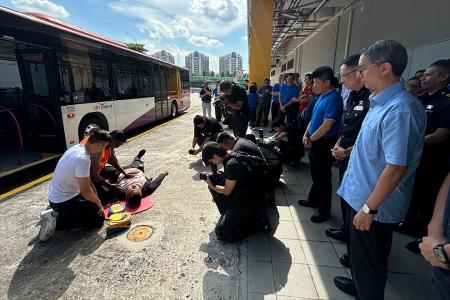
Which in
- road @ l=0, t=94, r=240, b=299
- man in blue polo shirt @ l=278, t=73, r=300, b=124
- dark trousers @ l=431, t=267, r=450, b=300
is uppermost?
man in blue polo shirt @ l=278, t=73, r=300, b=124

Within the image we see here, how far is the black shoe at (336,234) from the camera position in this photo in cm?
288

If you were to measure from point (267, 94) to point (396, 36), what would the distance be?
14.3 feet

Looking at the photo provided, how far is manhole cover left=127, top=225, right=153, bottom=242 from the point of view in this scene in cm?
297

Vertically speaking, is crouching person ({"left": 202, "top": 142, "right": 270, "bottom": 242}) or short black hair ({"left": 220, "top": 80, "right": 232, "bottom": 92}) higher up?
short black hair ({"left": 220, "top": 80, "right": 232, "bottom": 92})

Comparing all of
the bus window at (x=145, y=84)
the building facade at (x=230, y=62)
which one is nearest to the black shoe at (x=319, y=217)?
the bus window at (x=145, y=84)

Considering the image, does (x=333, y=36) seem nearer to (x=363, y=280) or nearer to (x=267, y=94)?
(x=267, y=94)

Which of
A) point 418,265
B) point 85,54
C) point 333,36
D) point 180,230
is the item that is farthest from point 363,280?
point 333,36

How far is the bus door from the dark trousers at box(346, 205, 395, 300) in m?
5.85

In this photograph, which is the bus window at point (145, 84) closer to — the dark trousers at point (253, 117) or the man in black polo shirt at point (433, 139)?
the dark trousers at point (253, 117)

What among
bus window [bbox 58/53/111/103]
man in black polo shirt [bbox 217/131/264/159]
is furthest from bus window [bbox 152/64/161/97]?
man in black polo shirt [bbox 217/131/264/159]

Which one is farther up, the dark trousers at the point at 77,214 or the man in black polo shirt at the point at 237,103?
the man in black polo shirt at the point at 237,103

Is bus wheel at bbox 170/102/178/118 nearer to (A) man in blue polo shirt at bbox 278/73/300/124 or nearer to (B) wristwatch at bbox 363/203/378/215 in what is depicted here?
(A) man in blue polo shirt at bbox 278/73/300/124

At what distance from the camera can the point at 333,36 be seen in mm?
10641

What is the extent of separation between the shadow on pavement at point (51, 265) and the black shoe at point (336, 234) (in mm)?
2684
